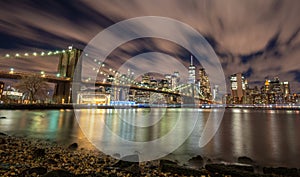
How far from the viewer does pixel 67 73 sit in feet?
167

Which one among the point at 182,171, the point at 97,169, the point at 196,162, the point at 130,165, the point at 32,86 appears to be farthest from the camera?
the point at 32,86

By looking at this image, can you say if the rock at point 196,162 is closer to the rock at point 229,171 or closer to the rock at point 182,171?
the rock at point 229,171

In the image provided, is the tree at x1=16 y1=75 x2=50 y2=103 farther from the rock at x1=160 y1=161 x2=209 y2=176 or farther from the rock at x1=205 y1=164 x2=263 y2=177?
the rock at x1=205 y1=164 x2=263 y2=177

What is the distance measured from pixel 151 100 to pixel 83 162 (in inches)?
4237

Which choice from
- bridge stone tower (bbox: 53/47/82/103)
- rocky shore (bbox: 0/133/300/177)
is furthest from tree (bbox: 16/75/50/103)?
rocky shore (bbox: 0/133/300/177)

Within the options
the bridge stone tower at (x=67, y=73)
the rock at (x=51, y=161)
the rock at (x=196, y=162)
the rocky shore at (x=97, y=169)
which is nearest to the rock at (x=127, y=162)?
the rocky shore at (x=97, y=169)

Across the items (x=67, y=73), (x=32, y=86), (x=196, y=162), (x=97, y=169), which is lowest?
(x=196, y=162)

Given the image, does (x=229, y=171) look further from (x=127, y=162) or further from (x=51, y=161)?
(x=51, y=161)

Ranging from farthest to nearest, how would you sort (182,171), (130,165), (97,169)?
(130,165)
(97,169)
(182,171)

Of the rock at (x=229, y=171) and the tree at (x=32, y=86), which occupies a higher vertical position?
the tree at (x=32, y=86)

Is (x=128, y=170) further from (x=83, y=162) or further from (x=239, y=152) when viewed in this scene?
(x=239, y=152)

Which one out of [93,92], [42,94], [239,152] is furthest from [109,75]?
[239,152]

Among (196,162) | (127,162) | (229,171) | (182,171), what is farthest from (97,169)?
(196,162)

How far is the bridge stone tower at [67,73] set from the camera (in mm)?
47656
